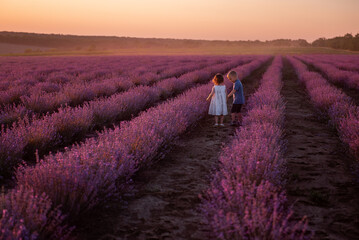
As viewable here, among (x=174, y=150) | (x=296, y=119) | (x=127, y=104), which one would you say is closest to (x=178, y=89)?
(x=127, y=104)

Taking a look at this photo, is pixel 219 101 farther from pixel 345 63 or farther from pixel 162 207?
pixel 345 63

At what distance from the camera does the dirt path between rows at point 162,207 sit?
236 cm

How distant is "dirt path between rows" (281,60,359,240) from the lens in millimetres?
2478

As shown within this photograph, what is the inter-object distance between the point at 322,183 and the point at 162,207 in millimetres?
1975

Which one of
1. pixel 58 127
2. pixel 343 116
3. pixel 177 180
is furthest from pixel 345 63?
pixel 58 127

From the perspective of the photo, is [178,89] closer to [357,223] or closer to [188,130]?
[188,130]

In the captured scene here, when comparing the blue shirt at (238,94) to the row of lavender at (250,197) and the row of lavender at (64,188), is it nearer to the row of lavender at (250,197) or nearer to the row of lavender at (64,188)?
the row of lavender at (250,197)

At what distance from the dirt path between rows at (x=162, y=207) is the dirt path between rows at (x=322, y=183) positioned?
1.02 metres

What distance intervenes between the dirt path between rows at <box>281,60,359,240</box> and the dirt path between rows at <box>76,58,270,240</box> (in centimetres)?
102

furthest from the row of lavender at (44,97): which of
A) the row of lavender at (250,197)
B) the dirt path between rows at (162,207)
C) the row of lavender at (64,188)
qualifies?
the row of lavender at (250,197)

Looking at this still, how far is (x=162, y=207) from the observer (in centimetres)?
279

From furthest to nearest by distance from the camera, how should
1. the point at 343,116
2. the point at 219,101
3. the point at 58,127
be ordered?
the point at 219,101 → the point at 343,116 → the point at 58,127

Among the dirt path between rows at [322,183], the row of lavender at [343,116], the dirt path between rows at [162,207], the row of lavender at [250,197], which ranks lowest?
the dirt path between rows at [162,207]

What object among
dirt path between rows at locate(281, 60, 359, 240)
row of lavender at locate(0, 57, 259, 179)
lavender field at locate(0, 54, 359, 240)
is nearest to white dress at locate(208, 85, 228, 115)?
lavender field at locate(0, 54, 359, 240)
